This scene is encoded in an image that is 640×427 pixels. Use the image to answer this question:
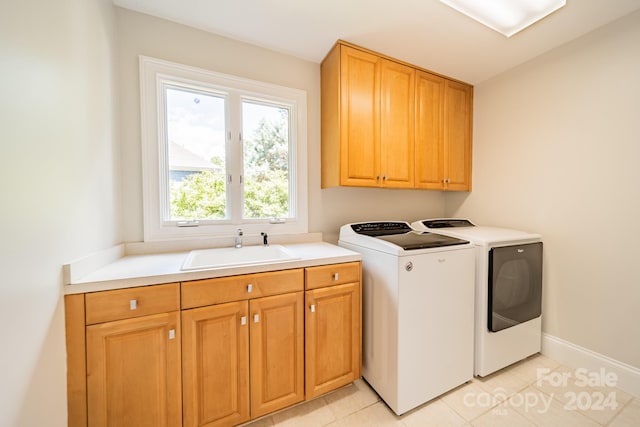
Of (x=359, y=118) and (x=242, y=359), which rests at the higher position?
(x=359, y=118)

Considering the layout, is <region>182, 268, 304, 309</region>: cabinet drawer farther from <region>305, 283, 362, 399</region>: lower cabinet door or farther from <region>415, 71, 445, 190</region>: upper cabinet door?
<region>415, 71, 445, 190</region>: upper cabinet door

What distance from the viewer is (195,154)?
1675mm

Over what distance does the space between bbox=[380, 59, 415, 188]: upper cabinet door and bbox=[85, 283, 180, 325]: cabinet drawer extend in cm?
163

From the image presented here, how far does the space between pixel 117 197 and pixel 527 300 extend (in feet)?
9.76

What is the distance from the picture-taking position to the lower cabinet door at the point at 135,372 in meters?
0.94

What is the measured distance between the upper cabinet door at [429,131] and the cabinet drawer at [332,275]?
3.61 ft

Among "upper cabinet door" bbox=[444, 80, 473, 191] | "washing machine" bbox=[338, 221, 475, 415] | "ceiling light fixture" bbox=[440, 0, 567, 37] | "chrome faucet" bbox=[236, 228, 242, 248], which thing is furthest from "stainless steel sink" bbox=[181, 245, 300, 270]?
"ceiling light fixture" bbox=[440, 0, 567, 37]

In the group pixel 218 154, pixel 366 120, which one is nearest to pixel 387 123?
pixel 366 120

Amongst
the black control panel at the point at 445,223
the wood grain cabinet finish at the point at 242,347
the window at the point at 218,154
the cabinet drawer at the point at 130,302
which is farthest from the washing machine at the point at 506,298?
the cabinet drawer at the point at 130,302

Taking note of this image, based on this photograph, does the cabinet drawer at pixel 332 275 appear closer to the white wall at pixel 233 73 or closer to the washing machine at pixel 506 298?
the white wall at pixel 233 73

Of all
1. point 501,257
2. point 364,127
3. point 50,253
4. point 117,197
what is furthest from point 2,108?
point 501,257

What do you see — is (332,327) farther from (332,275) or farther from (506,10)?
(506,10)

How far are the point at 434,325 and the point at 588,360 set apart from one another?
4.28ft

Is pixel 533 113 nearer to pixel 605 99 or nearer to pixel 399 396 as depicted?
pixel 605 99
